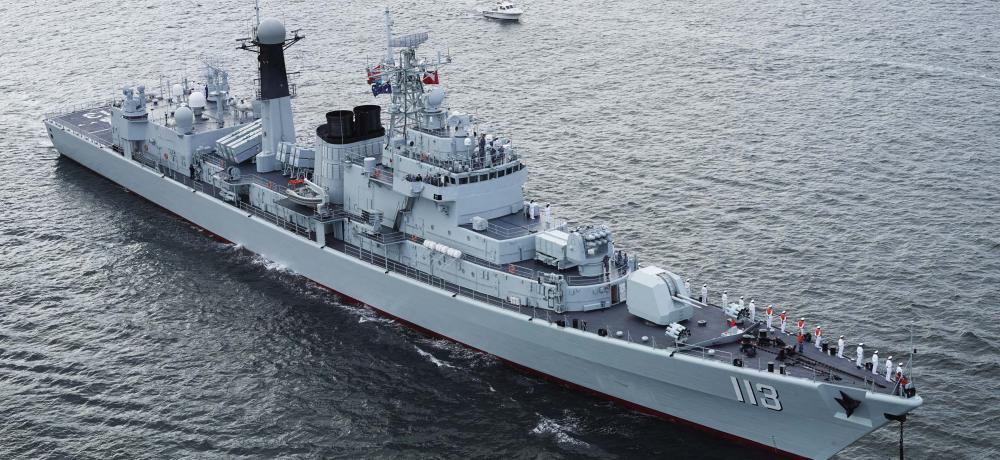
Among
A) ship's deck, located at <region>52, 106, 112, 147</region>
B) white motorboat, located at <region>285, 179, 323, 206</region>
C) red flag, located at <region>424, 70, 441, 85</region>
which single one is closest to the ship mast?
red flag, located at <region>424, 70, 441, 85</region>

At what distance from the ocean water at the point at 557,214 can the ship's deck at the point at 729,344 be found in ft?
11.5

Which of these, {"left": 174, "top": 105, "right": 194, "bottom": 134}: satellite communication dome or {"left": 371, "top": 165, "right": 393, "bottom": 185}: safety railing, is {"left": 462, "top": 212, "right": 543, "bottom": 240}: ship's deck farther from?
{"left": 174, "top": 105, "right": 194, "bottom": 134}: satellite communication dome

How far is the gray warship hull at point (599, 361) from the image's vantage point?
Result: 40.8 meters

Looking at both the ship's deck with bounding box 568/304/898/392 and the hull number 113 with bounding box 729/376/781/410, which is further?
the hull number 113 with bounding box 729/376/781/410

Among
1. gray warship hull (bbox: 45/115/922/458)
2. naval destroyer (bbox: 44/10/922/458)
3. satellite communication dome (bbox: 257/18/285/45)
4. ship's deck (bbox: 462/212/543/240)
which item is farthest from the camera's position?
satellite communication dome (bbox: 257/18/285/45)

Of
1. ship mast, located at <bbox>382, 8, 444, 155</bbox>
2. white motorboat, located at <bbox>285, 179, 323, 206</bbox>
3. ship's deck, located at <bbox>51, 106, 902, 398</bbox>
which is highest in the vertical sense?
ship mast, located at <bbox>382, 8, 444, 155</bbox>

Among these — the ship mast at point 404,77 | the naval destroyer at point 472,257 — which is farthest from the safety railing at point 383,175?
the ship mast at point 404,77

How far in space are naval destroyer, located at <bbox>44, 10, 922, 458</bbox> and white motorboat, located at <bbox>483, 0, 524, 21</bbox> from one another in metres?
35.9

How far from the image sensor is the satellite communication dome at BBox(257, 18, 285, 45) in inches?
2392

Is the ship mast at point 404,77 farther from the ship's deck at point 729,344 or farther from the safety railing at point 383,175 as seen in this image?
the ship's deck at point 729,344

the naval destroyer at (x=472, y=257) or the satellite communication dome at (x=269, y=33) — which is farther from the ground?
the satellite communication dome at (x=269, y=33)

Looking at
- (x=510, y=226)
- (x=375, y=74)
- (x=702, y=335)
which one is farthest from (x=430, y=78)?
(x=702, y=335)

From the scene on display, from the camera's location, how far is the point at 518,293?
160 ft

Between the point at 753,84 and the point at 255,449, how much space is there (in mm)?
51136
